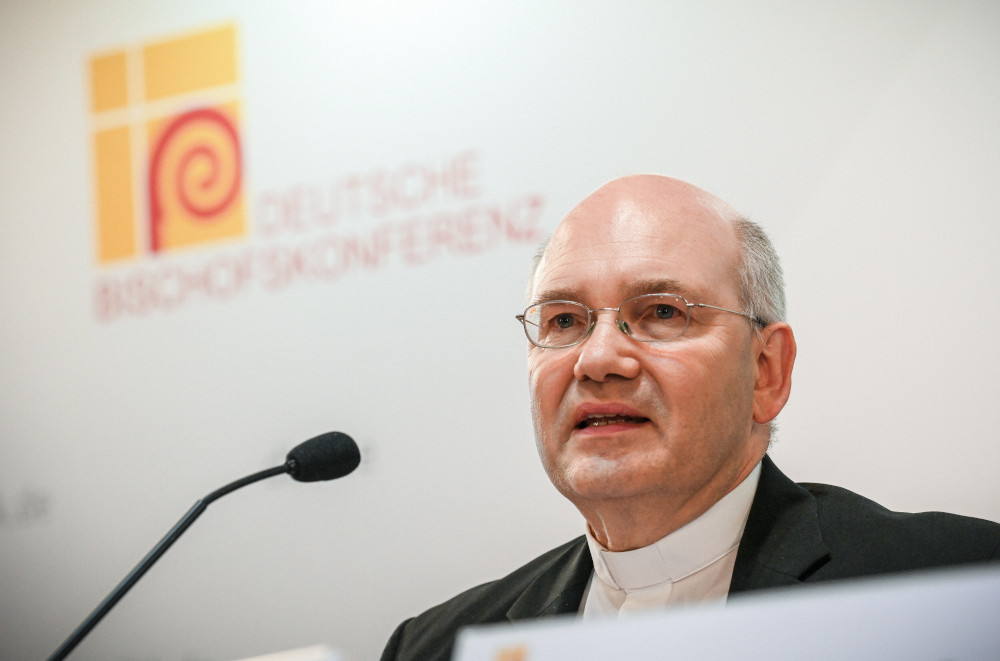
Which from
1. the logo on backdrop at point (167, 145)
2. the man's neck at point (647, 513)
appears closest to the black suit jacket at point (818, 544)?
the man's neck at point (647, 513)

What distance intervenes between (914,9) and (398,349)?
164cm

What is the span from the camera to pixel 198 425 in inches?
126

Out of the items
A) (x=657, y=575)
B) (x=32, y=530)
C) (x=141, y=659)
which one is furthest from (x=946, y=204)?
(x=32, y=530)

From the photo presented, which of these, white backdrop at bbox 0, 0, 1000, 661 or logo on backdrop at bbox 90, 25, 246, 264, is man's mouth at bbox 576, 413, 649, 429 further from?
logo on backdrop at bbox 90, 25, 246, 264

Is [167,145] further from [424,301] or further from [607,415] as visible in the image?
[607,415]

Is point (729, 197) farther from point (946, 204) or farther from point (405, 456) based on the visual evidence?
point (405, 456)

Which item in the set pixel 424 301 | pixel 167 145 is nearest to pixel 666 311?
pixel 424 301

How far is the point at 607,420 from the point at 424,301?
1113 mm

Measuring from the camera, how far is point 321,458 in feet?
6.79

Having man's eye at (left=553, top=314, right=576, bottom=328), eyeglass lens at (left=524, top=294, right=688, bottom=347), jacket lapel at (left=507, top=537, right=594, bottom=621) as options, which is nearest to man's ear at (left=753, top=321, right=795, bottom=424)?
eyeglass lens at (left=524, top=294, right=688, bottom=347)

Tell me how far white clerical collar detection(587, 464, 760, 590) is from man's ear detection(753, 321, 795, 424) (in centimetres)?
21

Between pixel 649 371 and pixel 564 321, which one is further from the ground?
pixel 564 321

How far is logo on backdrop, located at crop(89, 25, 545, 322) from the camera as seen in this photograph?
2.93 m

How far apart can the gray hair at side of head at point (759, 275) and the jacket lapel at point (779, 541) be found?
36 cm
